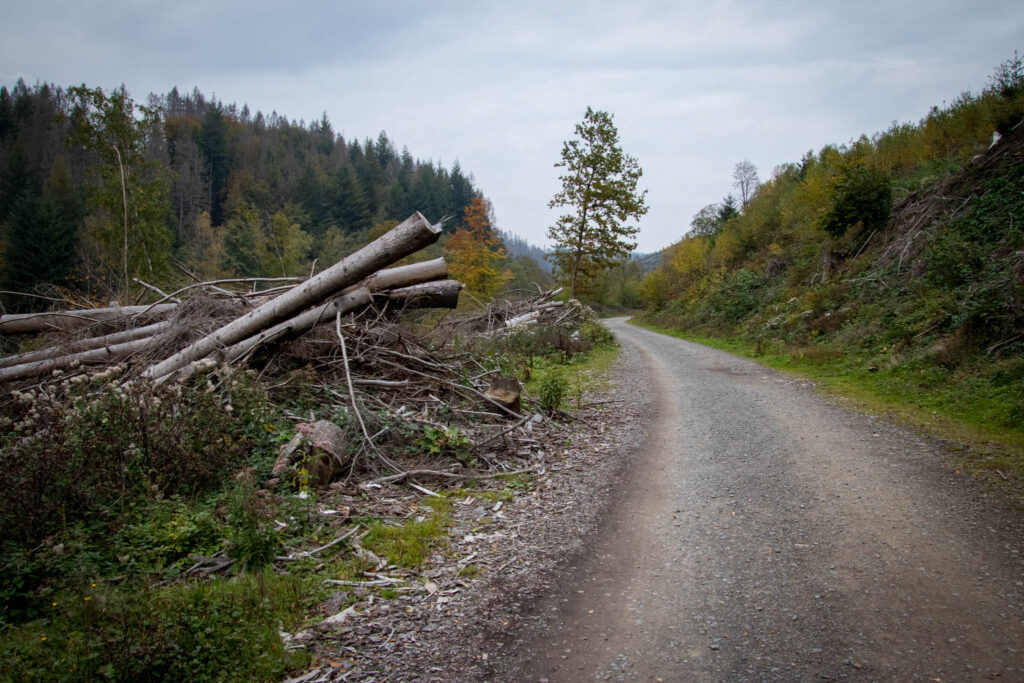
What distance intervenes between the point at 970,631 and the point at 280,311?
7641 millimetres

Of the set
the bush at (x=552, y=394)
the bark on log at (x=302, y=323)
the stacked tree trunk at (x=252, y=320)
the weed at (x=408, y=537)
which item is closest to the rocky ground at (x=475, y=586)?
the weed at (x=408, y=537)

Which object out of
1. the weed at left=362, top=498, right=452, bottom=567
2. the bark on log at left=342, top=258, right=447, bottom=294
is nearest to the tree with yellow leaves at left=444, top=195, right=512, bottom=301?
the bark on log at left=342, top=258, right=447, bottom=294

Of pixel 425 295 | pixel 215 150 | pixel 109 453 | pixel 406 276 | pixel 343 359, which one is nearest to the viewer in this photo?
pixel 109 453

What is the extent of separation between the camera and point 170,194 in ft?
202

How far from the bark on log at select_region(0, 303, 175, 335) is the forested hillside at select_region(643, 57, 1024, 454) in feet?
40.5

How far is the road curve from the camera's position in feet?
9.07

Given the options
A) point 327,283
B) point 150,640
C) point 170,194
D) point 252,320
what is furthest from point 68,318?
point 170,194

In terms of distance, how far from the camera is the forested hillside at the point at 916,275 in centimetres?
827

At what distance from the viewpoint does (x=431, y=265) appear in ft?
28.0

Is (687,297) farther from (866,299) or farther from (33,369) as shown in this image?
(33,369)

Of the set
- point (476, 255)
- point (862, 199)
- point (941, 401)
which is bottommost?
point (941, 401)

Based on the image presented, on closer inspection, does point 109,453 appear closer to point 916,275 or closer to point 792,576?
point 792,576

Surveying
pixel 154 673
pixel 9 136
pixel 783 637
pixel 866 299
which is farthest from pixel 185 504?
pixel 9 136

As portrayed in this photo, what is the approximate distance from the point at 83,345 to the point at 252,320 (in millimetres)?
2727
